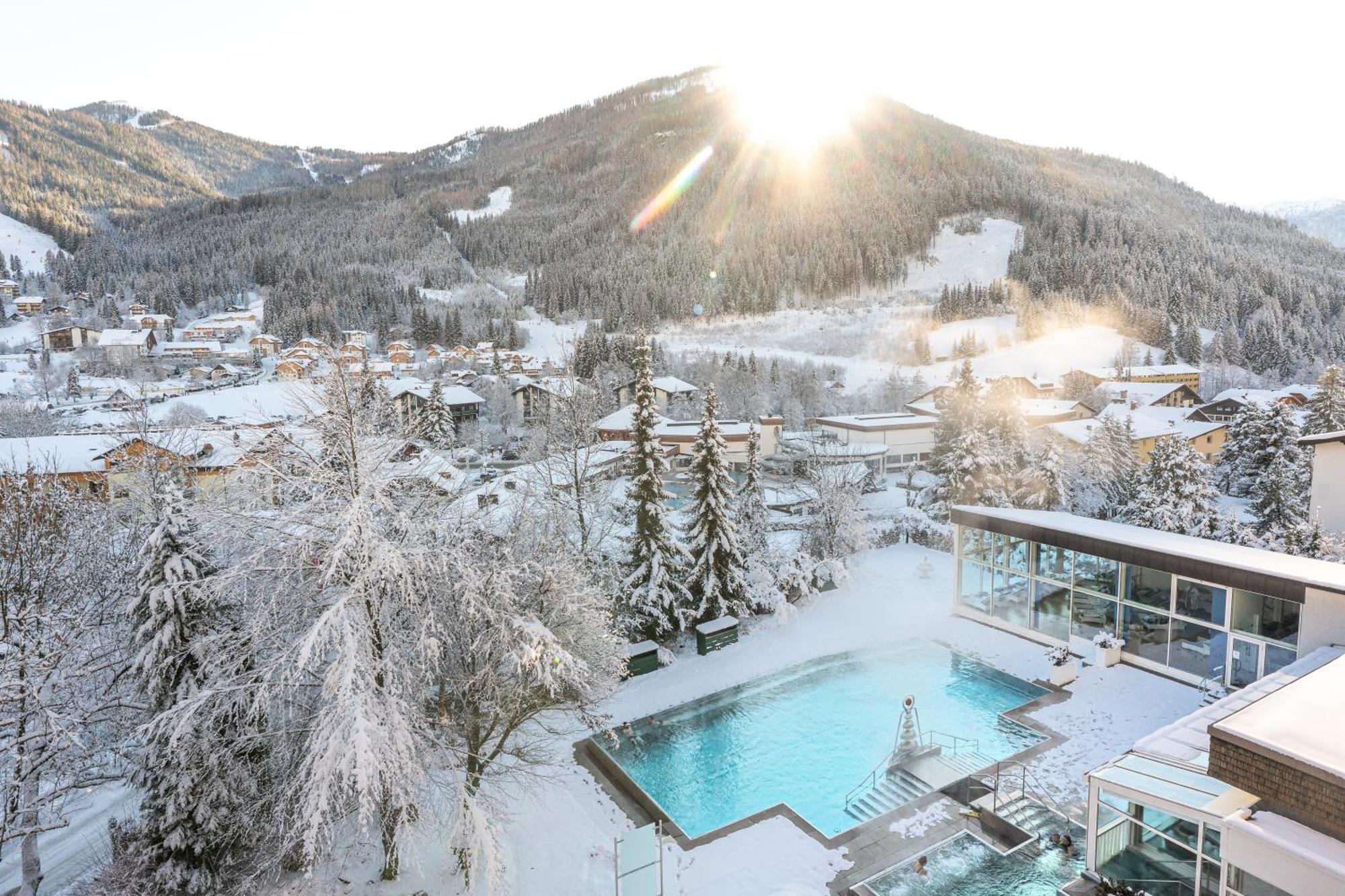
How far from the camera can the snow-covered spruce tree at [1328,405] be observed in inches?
1394

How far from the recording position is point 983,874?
32.8 ft

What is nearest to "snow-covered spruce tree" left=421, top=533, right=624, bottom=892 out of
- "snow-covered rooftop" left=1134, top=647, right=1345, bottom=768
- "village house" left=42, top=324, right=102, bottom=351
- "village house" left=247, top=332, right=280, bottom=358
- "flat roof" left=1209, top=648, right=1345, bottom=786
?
"flat roof" left=1209, top=648, right=1345, bottom=786

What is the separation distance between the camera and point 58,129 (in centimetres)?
17850

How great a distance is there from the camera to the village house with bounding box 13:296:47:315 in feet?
340

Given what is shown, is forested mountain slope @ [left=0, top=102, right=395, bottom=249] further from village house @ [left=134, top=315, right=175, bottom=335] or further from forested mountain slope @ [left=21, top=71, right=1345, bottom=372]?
village house @ [left=134, top=315, right=175, bottom=335]

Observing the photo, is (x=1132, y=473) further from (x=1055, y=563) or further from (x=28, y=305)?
(x=28, y=305)

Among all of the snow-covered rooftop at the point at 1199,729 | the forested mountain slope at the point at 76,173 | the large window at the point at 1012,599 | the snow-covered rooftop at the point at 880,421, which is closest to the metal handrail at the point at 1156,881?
the snow-covered rooftop at the point at 1199,729

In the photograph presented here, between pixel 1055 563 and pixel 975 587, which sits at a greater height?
pixel 1055 563

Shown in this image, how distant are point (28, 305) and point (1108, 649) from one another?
140 meters

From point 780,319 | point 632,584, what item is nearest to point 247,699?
point 632,584

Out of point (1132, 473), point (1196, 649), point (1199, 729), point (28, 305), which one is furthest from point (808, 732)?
point (28, 305)

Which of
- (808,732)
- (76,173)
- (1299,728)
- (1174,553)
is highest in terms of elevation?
(76,173)

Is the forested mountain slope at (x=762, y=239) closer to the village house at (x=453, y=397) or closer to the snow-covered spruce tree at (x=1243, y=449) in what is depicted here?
the village house at (x=453, y=397)

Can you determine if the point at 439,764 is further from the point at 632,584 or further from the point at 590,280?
the point at 590,280
